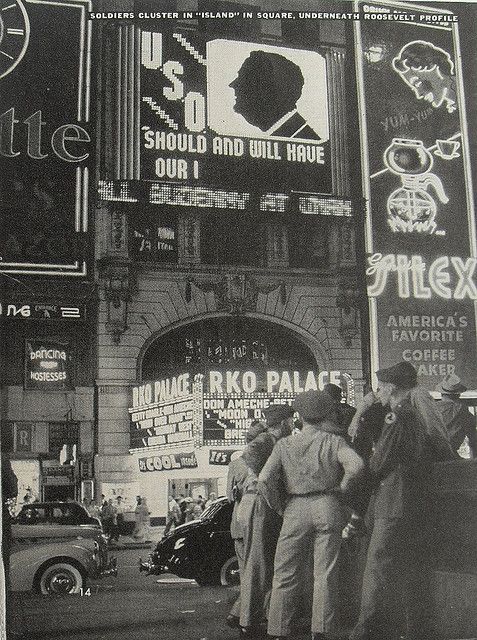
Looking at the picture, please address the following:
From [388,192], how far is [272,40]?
1.25 meters

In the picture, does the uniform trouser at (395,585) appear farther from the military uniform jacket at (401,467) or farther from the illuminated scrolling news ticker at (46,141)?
the illuminated scrolling news ticker at (46,141)

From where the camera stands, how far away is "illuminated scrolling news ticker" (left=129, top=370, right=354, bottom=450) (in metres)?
4.20

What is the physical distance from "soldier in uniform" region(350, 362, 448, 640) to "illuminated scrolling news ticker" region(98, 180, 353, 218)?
4.87 ft

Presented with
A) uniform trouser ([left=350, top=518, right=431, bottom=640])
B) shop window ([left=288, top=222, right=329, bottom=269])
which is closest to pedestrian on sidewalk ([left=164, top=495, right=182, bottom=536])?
uniform trouser ([left=350, top=518, right=431, bottom=640])

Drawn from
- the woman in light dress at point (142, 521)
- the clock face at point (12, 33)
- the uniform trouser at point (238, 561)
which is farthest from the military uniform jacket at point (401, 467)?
the clock face at point (12, 33)

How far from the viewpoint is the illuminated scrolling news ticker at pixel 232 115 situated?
15.0 feet

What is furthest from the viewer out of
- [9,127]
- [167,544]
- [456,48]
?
[456,48]

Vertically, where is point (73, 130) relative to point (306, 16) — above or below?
below

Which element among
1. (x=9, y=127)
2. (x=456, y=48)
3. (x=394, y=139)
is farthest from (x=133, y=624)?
(x=456, y=48)

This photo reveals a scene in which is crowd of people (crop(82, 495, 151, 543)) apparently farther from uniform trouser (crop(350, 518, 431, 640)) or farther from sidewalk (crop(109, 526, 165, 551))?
uniform trouser (crop(350, 518, 431, 640))

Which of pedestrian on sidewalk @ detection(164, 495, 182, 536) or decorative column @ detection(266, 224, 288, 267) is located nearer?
pedestrian on sidewalk @ detection(164, 495, 182, 536)

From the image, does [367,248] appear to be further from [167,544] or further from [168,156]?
[167,544]

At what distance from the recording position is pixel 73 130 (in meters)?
4.47

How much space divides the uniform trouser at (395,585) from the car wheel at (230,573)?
0.75 meters
